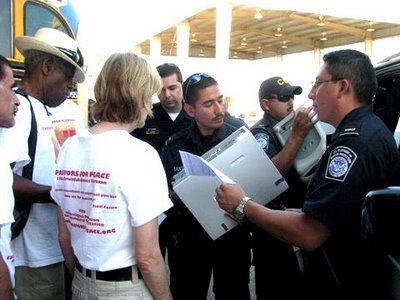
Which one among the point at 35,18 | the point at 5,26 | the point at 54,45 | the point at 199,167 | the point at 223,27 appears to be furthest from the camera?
the point at 223,27

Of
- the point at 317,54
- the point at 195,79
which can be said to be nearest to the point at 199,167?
the point at 195,79

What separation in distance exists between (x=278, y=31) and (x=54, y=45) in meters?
22.6

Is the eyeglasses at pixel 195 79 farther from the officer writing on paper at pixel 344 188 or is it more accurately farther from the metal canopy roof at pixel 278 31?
the metal canopy roof at pixel 278 31

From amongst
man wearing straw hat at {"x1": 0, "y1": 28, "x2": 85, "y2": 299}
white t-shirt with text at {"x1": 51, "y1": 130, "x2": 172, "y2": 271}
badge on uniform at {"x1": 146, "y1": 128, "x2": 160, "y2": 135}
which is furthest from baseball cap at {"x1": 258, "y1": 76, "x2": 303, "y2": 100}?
white t-shirt with text at {"x1": 51, "y1": 130, "x2": 172, "y2": 271}

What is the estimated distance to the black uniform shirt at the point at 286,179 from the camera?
2.68 m

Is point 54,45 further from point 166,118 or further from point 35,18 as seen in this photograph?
point 35,18

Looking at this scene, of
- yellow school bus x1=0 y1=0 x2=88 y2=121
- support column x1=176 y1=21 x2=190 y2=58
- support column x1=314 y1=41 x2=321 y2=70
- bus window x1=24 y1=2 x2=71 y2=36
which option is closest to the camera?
yellow school bus x1=0 y1=0 x2=88 y2=121

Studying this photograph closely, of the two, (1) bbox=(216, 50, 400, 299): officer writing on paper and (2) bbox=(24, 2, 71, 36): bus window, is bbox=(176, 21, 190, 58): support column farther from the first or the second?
(1) bbox=(216, 50, 400, 299): officer writing on paper

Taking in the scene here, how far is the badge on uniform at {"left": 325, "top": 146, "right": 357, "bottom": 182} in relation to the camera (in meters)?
1.71

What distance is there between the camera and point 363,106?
192cm

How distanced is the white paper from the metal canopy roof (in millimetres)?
15600

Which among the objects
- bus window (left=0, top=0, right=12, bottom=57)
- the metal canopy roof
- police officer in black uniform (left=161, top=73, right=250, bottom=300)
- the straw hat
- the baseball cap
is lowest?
police officer in black uniform (left=161, top=73, right=250, bottom=300)

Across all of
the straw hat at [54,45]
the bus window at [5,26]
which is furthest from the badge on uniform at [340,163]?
the bus window at [5,26]

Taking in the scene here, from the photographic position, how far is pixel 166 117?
3.45 metres
